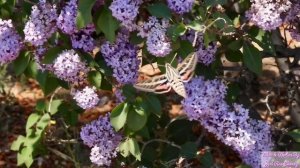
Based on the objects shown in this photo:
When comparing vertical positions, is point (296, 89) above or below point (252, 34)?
below

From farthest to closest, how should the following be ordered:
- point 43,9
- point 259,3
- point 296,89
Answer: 1. point 296,89
2. point 43,9
3. point 259,3

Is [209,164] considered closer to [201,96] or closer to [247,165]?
[247,165]

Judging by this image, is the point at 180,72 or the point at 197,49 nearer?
the point at 180,72

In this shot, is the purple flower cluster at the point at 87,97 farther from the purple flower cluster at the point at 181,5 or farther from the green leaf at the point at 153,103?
the purple flower cluster at the point at 181,5

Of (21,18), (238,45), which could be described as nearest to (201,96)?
(238,45)

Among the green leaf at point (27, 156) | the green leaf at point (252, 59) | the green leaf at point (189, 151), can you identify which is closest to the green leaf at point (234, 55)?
the green leaf at point (252, 59)

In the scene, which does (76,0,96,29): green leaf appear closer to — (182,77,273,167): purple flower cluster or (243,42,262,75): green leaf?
(182,77,273,167): purple flower cluster

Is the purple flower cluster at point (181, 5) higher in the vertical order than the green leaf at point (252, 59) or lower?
higher
